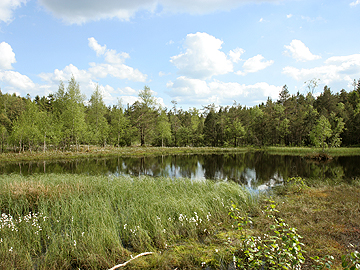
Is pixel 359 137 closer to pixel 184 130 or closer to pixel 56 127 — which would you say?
pixel 184 130

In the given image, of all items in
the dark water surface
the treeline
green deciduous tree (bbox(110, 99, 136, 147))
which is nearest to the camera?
the dark water surface

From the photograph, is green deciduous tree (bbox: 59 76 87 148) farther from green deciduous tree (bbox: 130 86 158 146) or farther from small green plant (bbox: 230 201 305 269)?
small green plant (bbox: 230 201 305 269)

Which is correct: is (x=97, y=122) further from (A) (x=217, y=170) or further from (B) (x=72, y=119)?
(A) (x=217, y=170)

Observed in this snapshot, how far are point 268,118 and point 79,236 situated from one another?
5960 cm

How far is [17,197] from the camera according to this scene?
7.98 meters

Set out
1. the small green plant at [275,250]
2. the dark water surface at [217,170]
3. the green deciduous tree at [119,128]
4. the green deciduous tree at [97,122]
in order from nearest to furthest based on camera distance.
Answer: the small green plant at [275,250], the dark water surface at [217,170], the green deciduous tree at [97,122], the green deciduous tree at [119,128]

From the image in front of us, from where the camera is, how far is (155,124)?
53.2 meters

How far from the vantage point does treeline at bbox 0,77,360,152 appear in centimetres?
3362

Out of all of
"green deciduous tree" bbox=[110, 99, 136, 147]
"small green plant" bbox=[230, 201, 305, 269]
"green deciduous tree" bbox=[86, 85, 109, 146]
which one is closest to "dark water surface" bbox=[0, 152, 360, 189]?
"small green plant" bbox=[230, 201, 305, 269]

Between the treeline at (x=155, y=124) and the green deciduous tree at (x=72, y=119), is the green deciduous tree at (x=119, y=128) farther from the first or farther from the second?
the green deciduous tree at (x=72, y=119)

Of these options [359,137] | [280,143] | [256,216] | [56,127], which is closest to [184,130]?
[280,143]

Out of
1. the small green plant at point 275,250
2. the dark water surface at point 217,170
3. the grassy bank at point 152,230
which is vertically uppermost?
the small green plant at point 275,250

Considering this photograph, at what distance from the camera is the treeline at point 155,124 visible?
110ft

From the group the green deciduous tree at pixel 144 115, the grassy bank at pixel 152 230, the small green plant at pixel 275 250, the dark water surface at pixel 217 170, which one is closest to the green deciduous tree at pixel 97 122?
the green deciduous tree at pixel 144 115
